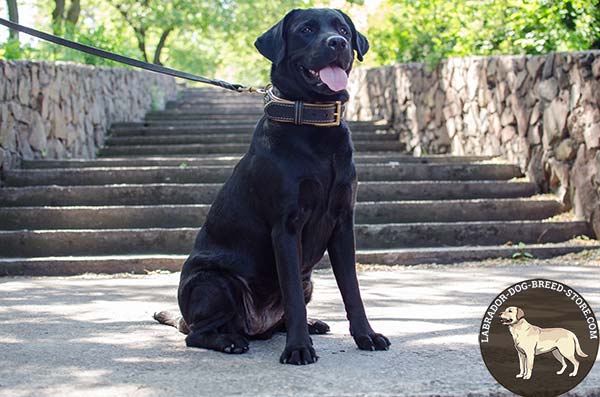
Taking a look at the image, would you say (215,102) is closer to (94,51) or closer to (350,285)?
(94,51)

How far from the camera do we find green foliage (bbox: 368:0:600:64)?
416 inches

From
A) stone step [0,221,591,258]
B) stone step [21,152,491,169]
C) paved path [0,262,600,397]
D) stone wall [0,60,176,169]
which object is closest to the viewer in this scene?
paved path [0,262,600,397]

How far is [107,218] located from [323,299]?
10.9 ft

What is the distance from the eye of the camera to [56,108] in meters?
10.8

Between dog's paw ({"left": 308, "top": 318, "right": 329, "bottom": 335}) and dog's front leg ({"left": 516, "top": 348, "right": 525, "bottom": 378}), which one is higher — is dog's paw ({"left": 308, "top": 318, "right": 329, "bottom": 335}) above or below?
below

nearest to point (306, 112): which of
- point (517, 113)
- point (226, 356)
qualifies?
point (226, 356)

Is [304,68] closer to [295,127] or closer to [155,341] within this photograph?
[295,127]

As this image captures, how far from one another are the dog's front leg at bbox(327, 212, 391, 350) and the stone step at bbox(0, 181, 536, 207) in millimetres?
5132

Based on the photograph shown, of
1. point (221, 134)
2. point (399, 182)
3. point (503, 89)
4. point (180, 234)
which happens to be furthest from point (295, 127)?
point (221, 134)

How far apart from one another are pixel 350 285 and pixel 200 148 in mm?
8095

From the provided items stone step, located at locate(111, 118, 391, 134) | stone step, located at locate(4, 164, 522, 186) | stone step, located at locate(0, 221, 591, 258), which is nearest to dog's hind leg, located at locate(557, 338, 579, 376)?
stone step, located at locate(0, 221, 591, 258)

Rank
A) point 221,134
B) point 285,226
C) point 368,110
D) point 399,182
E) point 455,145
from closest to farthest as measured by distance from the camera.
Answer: point 285,226 < point 399,182 < point 455,145 < point 221,134 < point 368,110

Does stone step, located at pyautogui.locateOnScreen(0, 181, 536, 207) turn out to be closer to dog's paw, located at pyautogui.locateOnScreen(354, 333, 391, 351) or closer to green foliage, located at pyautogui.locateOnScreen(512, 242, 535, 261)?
green foliage, located at pyautogui.locateOnScreen(512, 242, 535, 261)

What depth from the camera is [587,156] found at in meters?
8.35
